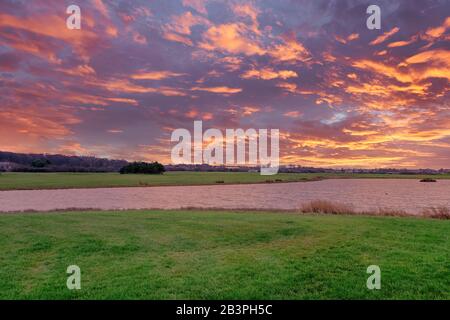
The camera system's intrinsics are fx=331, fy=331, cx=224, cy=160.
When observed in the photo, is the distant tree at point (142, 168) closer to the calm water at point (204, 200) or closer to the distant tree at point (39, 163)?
the distant tree at point (39, 163)

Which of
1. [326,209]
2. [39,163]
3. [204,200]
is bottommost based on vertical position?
[204,200]

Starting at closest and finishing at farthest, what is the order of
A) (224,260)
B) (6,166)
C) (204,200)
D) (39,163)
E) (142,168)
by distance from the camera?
1. (224,260)
2. (204,200)
3. (6,166)
4. (142,168)
5. (39,163)

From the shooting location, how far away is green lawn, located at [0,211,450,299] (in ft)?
30.9

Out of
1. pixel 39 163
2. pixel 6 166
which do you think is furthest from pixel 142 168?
pixel 6 166

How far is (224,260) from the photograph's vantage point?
1231 centimetres

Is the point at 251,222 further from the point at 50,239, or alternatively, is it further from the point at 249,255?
the point at 50,239

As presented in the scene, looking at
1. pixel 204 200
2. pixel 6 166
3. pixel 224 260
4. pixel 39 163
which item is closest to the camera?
pixel 224 260

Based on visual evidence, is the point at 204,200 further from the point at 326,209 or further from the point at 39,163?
Answer: the point at 39,163

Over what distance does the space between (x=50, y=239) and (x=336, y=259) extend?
12.7 metres

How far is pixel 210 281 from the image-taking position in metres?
10.1

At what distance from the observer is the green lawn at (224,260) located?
30.9ft

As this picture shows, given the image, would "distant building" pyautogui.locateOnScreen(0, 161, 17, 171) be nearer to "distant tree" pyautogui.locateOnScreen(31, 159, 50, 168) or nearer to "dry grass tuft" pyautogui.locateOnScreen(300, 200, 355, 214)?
"distant tree" pyautogui.locateOnScreen(31, 159, 50, 168)

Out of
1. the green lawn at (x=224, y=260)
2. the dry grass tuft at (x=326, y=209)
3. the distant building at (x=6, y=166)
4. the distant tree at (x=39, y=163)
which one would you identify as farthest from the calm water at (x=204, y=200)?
the distant tree at (x=39, y=163)

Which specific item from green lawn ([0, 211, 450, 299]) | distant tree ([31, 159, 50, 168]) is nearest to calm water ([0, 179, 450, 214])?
green lawn ([0, 211, 450, 299])
